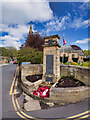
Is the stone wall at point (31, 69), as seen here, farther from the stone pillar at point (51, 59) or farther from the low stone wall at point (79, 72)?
the low stone wall at point (79, 72)

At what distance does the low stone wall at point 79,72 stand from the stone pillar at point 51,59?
1.78 meters

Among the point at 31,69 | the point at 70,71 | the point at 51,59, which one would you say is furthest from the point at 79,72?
the point at 31,69

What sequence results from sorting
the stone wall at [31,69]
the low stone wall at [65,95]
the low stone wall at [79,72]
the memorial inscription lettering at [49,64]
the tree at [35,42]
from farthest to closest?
the tree at [35,42], the stone wall at [31,69], the memorial inscription lettering at [49,64], the low stone wall at [79,72], the low stone wall at [65,95]

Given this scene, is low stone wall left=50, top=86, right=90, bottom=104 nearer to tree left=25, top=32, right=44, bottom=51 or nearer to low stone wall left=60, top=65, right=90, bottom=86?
low stone wall left=60, top=65, right=90, bottom=86

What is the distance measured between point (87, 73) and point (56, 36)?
4.43 meters

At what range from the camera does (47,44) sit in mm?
7375

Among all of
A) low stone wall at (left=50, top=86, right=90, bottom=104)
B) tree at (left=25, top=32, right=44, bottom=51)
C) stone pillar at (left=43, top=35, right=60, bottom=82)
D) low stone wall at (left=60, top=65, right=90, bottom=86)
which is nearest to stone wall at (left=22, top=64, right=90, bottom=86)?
low stone wall at (left=60, top=65, right=90, bottom=86)

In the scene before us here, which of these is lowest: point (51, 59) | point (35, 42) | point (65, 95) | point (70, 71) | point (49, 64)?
point (65, 95)

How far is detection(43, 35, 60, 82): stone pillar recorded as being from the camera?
701 cm

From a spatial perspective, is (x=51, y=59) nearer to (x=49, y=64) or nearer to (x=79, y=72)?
(x=49, y=64)

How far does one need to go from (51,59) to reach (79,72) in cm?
312

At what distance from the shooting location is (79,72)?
7164 mm

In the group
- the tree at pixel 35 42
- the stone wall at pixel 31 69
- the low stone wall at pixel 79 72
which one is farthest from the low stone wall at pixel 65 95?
the tree at pixel 35 42

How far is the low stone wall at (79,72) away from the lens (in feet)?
20.4
